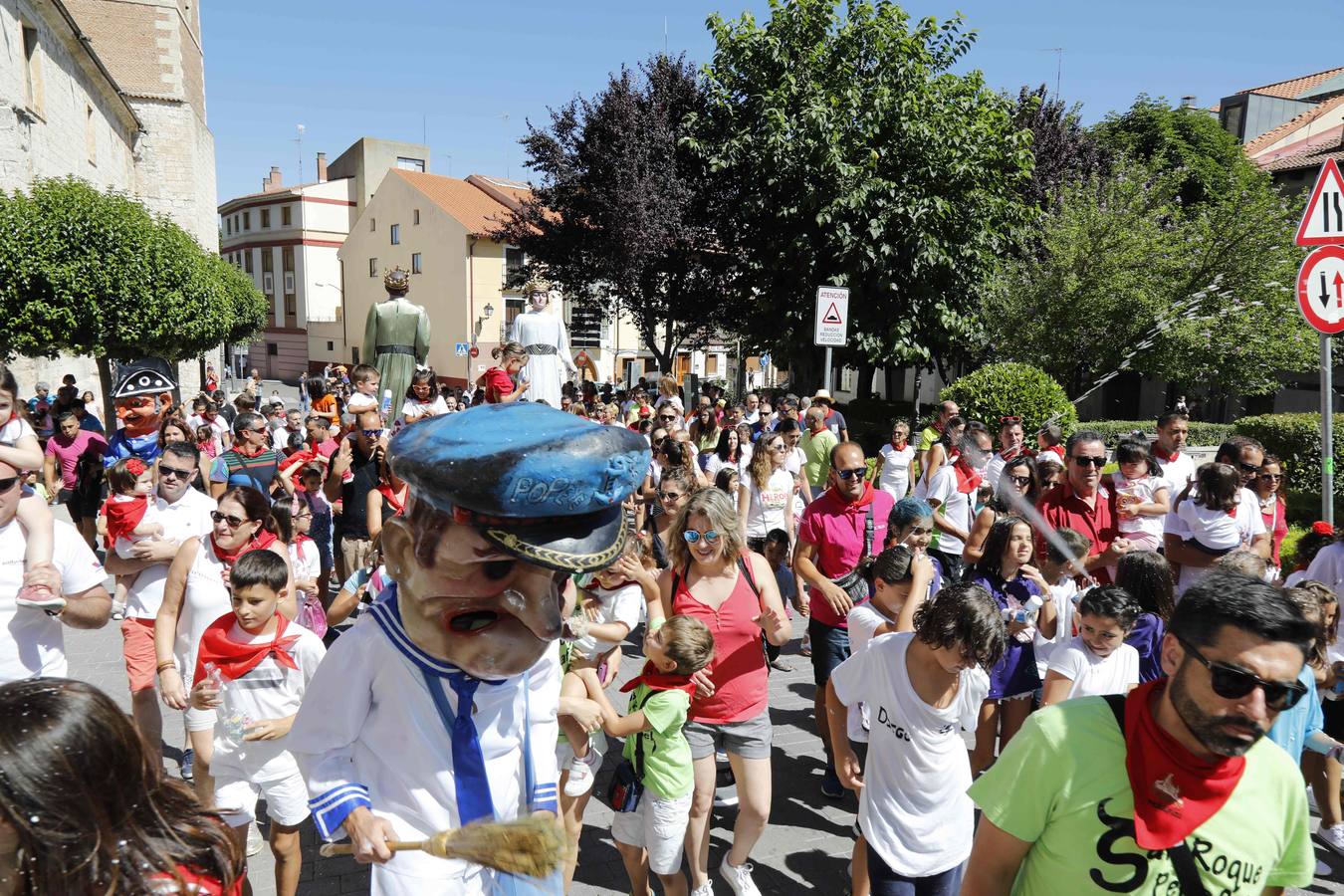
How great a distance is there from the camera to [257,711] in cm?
370

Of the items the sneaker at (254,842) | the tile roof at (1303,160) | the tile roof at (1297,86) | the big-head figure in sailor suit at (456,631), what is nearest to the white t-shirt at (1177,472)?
the big-head figure in sailor suit at (456,631)

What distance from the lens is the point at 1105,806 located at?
2.03 meters

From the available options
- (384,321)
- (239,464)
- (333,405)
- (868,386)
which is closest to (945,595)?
(384,321)

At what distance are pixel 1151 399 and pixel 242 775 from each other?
34.0 metres

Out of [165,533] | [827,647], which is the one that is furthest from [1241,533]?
[165,533]

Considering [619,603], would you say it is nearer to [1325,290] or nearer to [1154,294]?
[1325,290]

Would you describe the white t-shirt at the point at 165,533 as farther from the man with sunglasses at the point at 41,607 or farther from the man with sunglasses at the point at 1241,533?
the man with sunglasses at the point at 1241,533

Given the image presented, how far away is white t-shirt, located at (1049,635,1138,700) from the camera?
13.0ft

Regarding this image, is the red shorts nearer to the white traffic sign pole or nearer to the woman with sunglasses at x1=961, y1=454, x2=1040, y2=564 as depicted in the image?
the woman with sunglasses at x1=961, y1=454, x2=1040, y2=564

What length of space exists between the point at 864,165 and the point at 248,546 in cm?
1618

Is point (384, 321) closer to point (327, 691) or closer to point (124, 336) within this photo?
point (327, 691)

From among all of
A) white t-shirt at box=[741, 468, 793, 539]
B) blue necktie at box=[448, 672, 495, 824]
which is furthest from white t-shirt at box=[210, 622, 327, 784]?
white t-shirt at box=[741, 468, 793, 539]

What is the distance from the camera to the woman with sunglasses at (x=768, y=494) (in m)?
7.74

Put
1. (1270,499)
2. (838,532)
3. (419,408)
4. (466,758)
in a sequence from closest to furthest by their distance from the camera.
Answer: (466,758) < (838,532) < (1270,499) < (419,408)
